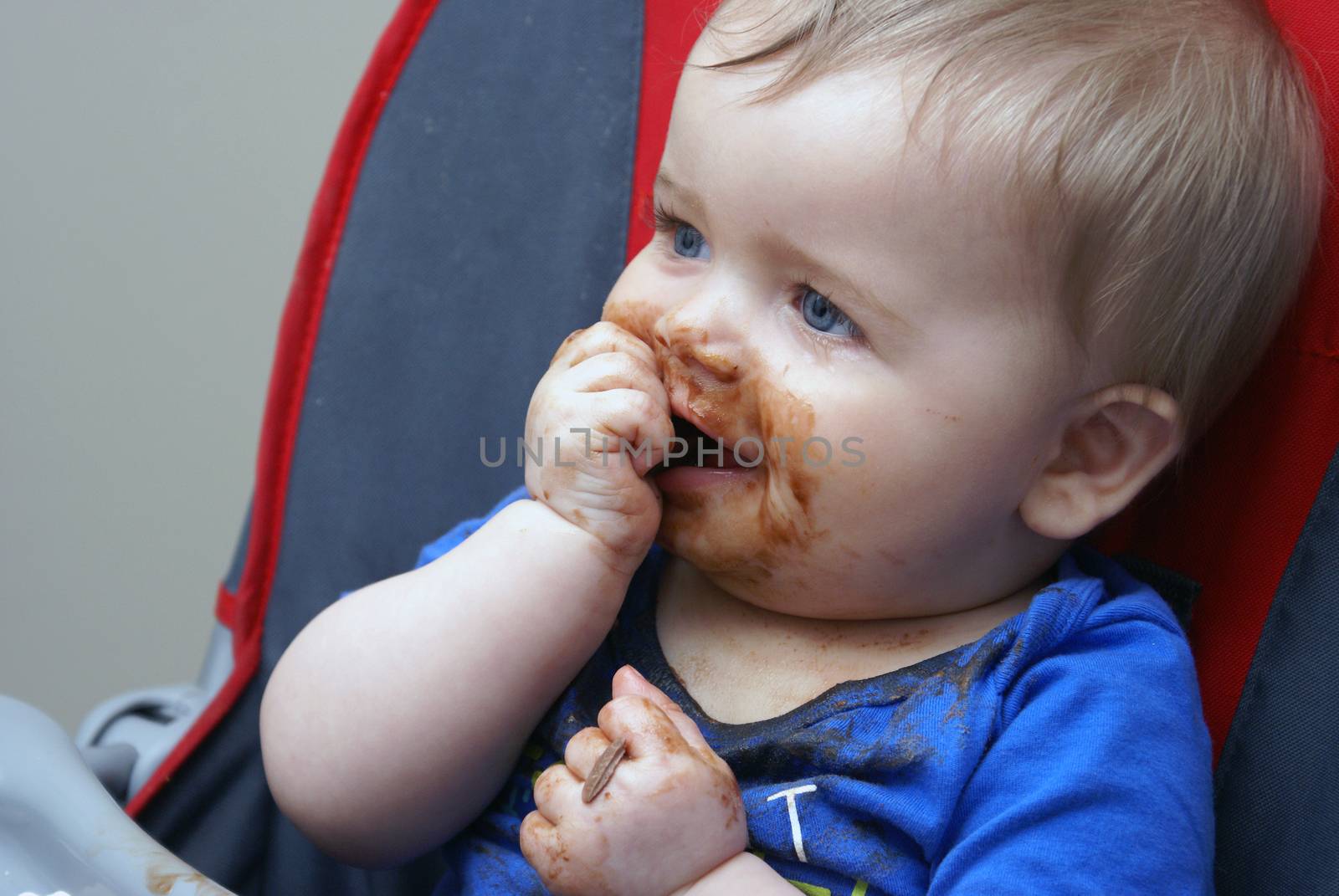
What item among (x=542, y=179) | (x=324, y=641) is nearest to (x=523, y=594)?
(x=324, y=641)

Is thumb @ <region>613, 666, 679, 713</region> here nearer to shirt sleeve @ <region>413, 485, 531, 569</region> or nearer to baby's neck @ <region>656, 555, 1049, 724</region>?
baby's neck @ <region>656, 555, 1049, 724</region>

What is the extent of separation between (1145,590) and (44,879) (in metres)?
0.54

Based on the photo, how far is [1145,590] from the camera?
0.69 m

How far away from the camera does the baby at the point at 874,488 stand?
0.60 metres

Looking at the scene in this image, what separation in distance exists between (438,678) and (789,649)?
0.60ft

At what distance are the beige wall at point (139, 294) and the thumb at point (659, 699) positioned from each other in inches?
42.6

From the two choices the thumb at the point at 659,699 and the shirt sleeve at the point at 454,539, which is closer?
the thumb at the point at 659,699

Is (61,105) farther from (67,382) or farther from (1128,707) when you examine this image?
(1128,707)

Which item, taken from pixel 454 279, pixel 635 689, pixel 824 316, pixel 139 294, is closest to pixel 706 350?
pixel 824 316

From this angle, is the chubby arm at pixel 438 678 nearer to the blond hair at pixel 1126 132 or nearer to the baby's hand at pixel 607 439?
the baby's hand at pixel 607 439

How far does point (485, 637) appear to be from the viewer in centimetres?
68

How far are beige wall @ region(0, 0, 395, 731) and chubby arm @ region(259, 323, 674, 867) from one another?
99cm

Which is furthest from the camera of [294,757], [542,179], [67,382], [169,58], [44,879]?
[67,382]

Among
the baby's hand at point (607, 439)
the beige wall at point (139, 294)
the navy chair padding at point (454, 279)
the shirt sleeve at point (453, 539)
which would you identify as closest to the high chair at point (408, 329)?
the navy chair padding at point (454, 279)
